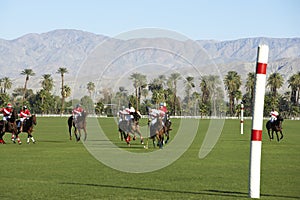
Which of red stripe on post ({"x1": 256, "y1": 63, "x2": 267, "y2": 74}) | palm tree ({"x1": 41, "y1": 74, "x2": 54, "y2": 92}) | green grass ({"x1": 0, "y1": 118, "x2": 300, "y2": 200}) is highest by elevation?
palm tree ({"x1": 41, "y1": 74, "x2": 54, "y2": 92})

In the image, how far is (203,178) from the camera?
15.5 metres

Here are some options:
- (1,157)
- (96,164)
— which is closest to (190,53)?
(96,164)

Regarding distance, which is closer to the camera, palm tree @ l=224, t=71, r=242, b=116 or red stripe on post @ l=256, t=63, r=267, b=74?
red stripe on post @ l=256, t=63, r=267, b=74

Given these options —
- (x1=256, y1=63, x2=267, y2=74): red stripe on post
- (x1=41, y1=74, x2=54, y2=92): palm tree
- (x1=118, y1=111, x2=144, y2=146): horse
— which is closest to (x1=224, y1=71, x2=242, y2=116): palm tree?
(x1=41, y1=74, x2=54, y2=92): palm tree

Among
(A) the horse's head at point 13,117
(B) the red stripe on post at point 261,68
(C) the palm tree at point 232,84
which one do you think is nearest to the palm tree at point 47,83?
(C) the palm tree at point 232,84

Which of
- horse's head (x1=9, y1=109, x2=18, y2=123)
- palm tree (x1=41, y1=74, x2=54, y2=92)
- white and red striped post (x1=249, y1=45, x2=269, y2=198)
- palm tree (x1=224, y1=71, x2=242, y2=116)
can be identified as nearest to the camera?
white and red striped post (x1=249, y1=45, x2=269, y2=198)

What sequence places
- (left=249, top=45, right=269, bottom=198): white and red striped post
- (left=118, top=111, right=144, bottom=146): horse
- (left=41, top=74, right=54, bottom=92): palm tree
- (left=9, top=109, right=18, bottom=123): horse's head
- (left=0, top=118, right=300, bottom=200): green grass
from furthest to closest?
(left=41, top=74, right=54, bottom=92): palm tree < (left=9, top=109, right=18, bottom=123): horse's head < (left=118, top=111, right=144, bottom=146): horse < (left=0, top=118, right=300, bottom=200): green grass < (left=249, top=45, right=269, bottom=198): white and red striped post

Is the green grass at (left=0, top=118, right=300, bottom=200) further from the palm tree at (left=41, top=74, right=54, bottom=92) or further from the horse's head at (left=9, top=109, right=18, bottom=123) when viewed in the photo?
the palm tree at (left=41, top=74, right=54, bottom=92)

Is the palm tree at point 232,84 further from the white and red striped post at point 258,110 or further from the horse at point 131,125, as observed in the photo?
the white and red striped post at point 258,110

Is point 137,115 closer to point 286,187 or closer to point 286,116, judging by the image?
point 286,187

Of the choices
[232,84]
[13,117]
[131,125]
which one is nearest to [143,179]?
[131,125]

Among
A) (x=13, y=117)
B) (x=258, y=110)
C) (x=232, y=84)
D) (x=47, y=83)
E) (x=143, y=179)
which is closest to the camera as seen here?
(x=258, y=110)

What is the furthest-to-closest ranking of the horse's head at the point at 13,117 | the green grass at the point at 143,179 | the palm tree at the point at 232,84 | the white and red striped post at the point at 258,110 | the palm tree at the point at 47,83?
the palm tree at the point at 47,83 → the palm tree at the point at 232,84 → the horse's head at the point at 13,117 → the green grass at the point at 143,179 → the white and red striped post at the point at 258,110

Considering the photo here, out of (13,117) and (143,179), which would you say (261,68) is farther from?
(13,117)
